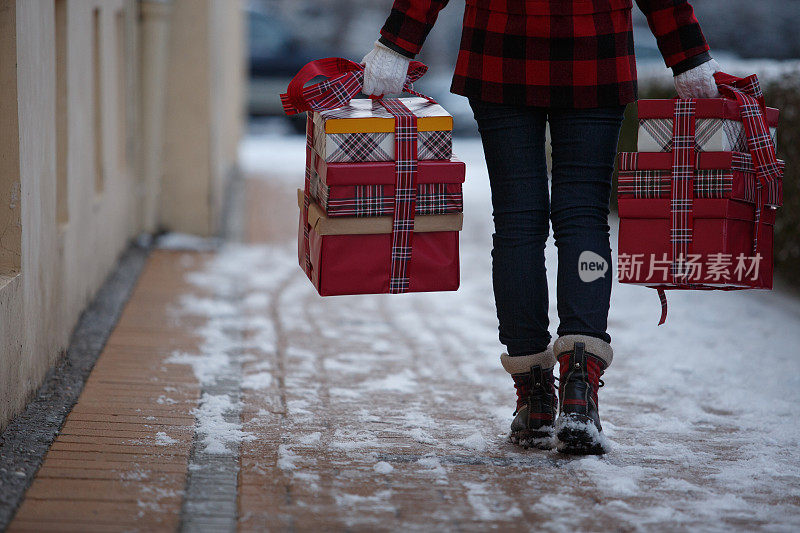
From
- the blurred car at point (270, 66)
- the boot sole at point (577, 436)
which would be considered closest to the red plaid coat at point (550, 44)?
the boot sole at point (577, 436)

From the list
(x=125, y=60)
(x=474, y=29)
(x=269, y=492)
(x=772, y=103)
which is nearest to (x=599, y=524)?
(x=269, y=492)

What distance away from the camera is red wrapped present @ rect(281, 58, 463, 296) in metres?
2.78

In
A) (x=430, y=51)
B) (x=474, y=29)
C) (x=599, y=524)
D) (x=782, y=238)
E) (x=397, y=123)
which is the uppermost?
(x=430, y=51)

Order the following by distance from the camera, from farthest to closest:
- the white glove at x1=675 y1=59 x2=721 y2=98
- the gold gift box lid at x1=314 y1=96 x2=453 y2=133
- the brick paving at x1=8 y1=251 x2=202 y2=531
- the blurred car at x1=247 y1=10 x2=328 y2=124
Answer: the blurred car at x1=247 y1=10 x2=328 y2=124
the white glove at x1=675 y1=59 x2=721 y2=98
the gold gift box lid at x1=314 y1=96 x2=453 y2=133
the brick paving at x1=8 y1=251 x2=202 y2=531

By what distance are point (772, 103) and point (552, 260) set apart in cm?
150

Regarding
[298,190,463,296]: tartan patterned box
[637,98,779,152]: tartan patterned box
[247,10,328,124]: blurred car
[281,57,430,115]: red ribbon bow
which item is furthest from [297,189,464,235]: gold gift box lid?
[247,10,328,124]: blurred car

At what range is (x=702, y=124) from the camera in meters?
2.84

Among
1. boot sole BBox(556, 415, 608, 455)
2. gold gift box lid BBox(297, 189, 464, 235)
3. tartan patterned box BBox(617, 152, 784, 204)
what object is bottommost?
boot sole BBox(556, 415, 608, 455)

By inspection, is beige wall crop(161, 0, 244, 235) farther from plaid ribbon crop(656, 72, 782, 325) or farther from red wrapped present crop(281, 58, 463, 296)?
plaid ribbon crop(656, 72, 782, 325)

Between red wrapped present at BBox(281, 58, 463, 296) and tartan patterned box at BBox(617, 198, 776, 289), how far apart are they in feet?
1.55

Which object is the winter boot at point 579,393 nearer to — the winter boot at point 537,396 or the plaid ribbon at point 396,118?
the winter boot at point 537,396

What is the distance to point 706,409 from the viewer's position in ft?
11.5

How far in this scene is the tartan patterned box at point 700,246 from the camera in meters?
2.85

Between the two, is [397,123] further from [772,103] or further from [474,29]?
[772,103]
